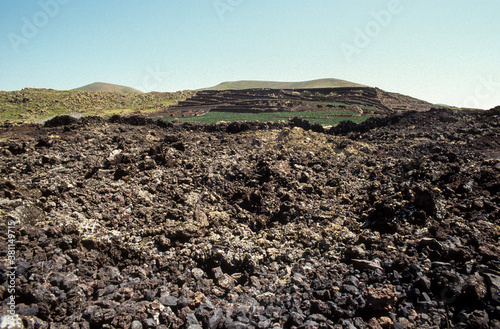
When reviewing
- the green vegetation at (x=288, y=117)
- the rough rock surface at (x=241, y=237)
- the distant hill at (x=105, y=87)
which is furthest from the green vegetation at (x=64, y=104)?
the distant hill at (x=105, y=87)

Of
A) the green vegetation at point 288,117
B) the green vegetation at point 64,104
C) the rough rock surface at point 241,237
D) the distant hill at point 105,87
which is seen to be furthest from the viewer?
the distant hill at point 105,87

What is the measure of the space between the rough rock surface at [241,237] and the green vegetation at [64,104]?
29.9m

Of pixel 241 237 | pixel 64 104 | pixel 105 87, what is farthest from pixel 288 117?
pixel 105 87

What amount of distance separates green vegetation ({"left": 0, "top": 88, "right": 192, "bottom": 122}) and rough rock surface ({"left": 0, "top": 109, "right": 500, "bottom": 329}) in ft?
98.0

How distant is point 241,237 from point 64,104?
47.0m

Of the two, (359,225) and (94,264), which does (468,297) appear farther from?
(94,264)

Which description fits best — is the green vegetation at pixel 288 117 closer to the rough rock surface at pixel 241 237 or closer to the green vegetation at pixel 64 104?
the green vegetation at pixel 64 104

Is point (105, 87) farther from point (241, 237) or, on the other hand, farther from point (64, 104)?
point (241, 237)

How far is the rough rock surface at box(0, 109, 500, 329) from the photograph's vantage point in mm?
4141

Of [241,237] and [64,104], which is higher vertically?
[64,104]

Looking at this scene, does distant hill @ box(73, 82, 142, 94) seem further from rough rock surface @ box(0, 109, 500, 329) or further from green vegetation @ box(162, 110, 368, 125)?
rough rock surface @ box(0, 109, 500, 329)

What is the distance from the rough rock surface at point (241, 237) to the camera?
13.6 feet

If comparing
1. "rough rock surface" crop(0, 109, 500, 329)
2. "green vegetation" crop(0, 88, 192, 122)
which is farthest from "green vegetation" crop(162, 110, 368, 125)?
"rough rock surface" crop(0, 109, 500, 329)

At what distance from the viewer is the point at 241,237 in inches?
266
